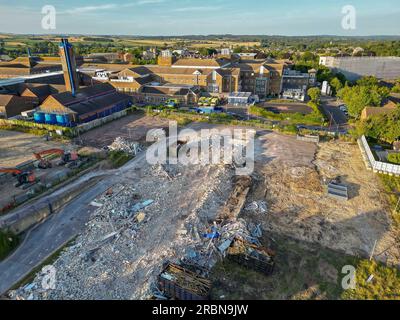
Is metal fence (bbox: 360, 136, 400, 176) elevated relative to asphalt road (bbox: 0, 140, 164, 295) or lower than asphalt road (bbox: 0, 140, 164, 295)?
elevated

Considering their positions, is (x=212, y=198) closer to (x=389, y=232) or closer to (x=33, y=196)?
(x=389, y=232)

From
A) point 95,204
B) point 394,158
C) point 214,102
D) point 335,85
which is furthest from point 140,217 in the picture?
point 335,85

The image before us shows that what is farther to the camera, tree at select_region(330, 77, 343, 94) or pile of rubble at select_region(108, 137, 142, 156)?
tree at select_region(330, 77, 343, 94)

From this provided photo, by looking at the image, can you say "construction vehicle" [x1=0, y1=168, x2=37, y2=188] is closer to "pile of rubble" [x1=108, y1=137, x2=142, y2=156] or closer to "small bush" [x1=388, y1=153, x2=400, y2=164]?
"pile of rubble" [x1=108, y1=137, x2=142, y2=156]

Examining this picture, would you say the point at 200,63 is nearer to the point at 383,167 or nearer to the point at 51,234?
the point at 383,167

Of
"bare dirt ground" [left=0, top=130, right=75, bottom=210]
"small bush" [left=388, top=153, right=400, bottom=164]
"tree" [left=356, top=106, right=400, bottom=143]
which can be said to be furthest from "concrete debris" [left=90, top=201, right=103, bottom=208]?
"tree" [left=356, top=106, right=400, bottom=143]
